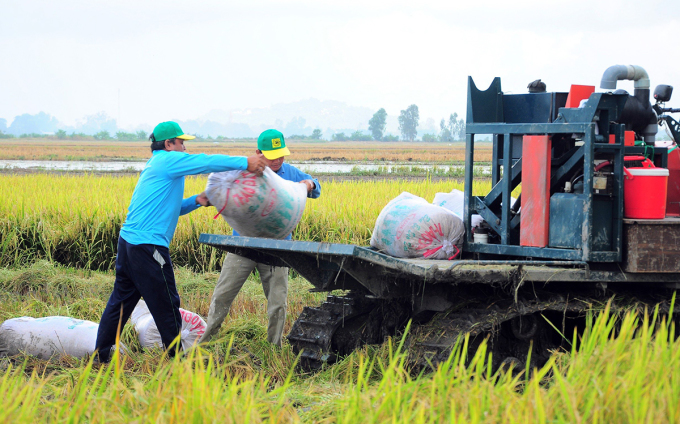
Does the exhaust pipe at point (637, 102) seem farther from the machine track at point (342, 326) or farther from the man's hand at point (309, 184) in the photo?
the man's hand at point (309, 184)

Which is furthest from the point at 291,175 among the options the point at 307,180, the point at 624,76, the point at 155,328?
the point at 624,76

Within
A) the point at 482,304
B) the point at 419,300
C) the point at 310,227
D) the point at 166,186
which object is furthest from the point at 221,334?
the point at 310,227

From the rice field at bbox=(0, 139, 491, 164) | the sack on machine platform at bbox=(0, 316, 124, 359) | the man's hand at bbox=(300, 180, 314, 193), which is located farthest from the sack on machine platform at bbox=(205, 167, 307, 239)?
the rice field at bbox=(0, 139, 491, 164)

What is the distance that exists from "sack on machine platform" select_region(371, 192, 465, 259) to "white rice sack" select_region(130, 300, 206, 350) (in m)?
1.82

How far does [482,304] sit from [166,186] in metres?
2.31

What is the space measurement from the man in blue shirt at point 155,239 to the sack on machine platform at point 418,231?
1.30m

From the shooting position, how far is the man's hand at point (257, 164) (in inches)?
175

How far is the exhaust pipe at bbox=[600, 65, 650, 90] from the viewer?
15.1ft

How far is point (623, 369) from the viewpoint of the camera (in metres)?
2.78

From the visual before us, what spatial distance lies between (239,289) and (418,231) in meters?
1.61

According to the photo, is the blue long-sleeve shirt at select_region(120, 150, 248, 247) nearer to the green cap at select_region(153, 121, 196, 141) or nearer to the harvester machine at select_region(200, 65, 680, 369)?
the green cap at select_region(153, 121, 196, 141)

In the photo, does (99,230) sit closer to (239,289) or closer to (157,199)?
(239,289)

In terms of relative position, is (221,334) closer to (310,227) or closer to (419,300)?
(419,300)

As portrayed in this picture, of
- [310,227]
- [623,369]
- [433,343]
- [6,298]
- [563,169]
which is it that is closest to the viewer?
[623,369]
